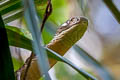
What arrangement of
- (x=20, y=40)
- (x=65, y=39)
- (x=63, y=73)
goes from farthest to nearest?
(x=63, y=73), (x=65, y=39), (x=20, y=40)

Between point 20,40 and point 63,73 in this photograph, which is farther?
point 63,73

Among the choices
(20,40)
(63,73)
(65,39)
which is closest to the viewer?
(20,40)

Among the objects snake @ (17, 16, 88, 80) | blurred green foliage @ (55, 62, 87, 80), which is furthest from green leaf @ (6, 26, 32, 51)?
blurred green foliage @ (55, 62, 87, 80)

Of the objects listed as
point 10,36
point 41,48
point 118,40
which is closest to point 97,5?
point 118,40

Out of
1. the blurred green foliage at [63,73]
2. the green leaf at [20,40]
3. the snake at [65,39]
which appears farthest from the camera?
the blurred green foliage at [63,73]

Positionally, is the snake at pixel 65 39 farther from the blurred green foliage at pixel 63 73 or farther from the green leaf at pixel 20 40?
the blurred green foliage at pixel 63 73

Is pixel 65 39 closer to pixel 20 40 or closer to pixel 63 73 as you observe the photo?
pixel 20 40

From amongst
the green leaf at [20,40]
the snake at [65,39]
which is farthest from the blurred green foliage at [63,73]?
the green leaf at [20,40]

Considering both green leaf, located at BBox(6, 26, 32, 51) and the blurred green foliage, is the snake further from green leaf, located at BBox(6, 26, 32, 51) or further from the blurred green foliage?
the blurred green foliage

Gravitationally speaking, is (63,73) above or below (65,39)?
below

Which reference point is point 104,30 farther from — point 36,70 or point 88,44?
point 36,70

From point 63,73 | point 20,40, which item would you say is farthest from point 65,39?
point 63,73
